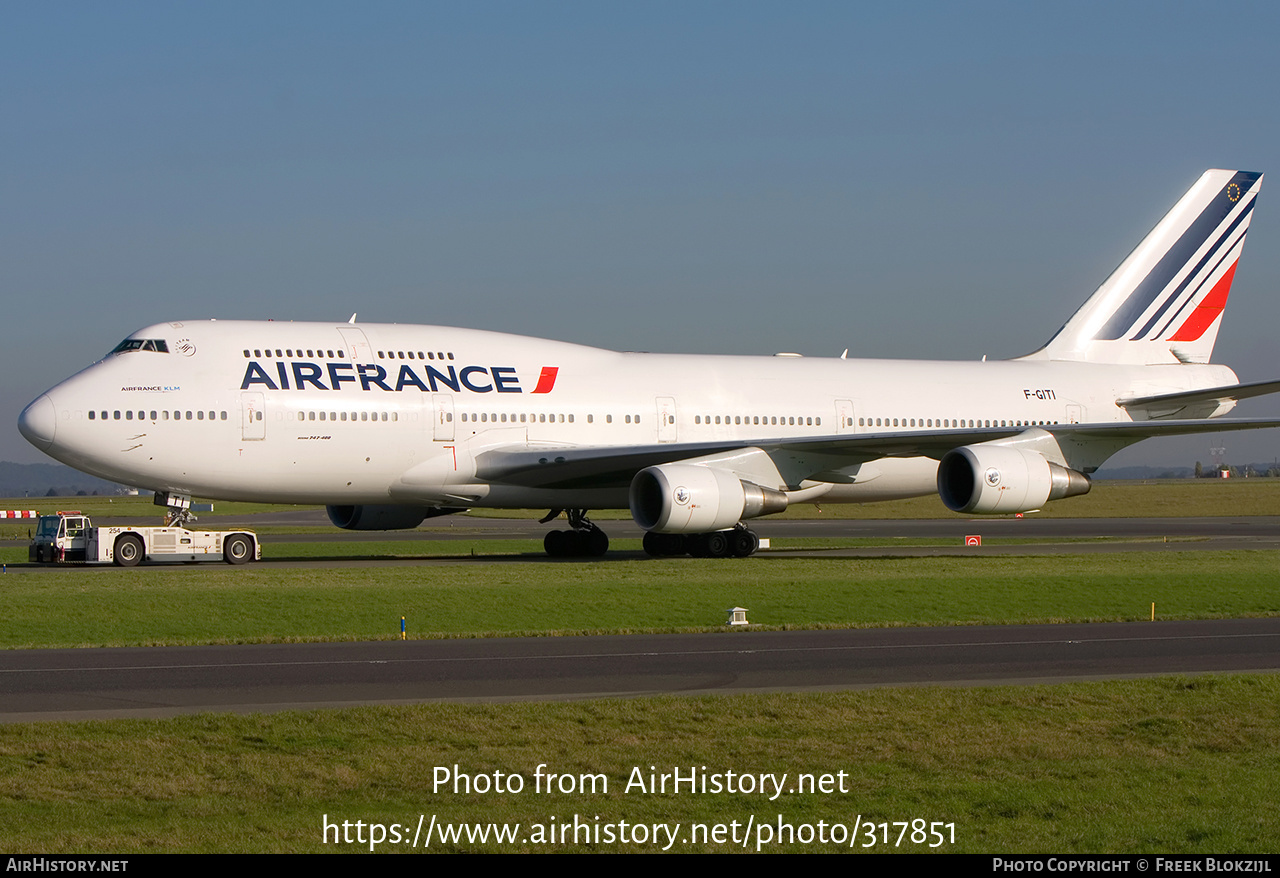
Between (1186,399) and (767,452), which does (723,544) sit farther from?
(1186,399)

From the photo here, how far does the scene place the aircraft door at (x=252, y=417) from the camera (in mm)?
28797

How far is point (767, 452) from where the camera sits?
31.4 metres

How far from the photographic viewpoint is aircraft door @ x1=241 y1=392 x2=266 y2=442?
28.8 m

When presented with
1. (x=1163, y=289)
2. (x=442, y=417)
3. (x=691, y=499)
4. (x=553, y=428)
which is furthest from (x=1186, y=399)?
(x=442, y=417)

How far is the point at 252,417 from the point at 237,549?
3351 millimetres

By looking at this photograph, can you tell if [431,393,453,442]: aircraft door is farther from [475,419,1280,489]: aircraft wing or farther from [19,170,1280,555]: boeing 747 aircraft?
[475,419,1280,489]: aircraft wing

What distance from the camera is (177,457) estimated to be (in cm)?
2841

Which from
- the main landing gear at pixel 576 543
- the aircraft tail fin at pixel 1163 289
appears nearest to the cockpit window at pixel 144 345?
the main landing gear at pixel 576 543

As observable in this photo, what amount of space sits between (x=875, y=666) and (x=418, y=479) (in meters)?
16.7

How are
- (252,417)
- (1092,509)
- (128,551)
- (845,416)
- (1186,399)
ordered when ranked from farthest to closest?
(1092,509) → (1186,399) → (845,416) → (128,551) → (252,417)

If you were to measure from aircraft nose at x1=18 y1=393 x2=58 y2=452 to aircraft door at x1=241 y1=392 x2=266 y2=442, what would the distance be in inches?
139

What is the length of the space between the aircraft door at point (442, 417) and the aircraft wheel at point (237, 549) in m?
4.70

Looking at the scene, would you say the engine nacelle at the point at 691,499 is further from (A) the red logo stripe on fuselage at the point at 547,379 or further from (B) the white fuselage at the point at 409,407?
(A) the red logo stripe on fuselage at the point at 547,379

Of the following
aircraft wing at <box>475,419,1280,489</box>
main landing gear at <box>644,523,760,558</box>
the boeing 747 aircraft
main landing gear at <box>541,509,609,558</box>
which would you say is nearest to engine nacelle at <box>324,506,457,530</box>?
the boeing 747 aircraft
